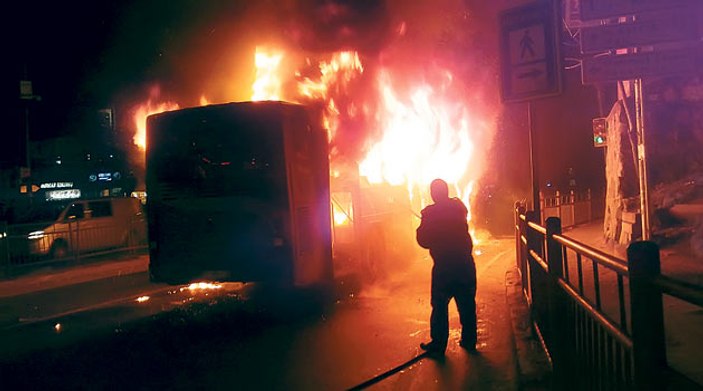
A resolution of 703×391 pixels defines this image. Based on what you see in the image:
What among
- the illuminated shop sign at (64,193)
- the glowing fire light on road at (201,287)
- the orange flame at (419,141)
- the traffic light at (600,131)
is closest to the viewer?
the glowing fire light on road at (201,287)

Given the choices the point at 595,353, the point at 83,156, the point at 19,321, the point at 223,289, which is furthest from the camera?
the point at 83,156

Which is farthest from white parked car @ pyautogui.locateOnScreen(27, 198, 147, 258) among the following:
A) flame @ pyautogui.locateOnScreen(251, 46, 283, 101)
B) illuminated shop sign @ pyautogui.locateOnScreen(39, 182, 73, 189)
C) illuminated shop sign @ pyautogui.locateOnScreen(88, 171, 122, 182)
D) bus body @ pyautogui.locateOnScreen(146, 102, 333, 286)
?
illuminated shop sign @ pyautogui.locateOnScreen(88, 171, 122, 182)

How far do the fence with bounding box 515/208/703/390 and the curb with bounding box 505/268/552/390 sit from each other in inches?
7.4

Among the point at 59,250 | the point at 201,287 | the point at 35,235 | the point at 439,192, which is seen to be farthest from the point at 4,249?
the point at 439,192

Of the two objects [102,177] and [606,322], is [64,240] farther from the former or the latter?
[102,177]

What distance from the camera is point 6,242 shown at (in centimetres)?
1330

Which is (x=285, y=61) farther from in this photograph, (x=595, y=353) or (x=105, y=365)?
(x=595, y=353)

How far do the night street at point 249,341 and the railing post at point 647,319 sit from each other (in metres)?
2.92

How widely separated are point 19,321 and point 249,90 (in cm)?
1016

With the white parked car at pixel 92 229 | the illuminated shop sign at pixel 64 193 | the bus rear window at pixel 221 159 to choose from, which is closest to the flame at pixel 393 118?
the white parked car at pixel 92 229

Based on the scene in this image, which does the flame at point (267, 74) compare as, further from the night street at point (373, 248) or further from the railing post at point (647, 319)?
the railing post at point (647, 319)

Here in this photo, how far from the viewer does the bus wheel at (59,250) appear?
48.8 ft

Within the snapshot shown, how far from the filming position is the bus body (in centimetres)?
906

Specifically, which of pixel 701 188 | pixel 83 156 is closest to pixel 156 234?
pixel 701 188
